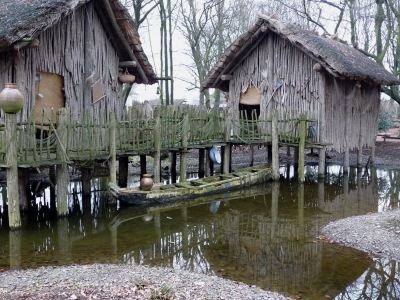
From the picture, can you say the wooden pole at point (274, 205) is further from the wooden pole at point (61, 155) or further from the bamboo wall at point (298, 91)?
the wooden pole at point (61, 155)

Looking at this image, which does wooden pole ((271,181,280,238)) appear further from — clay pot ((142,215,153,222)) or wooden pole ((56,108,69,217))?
wooden pole ((56,108,69,217))

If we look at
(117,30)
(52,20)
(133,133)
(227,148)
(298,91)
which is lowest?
(227,148)

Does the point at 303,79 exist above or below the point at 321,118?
above

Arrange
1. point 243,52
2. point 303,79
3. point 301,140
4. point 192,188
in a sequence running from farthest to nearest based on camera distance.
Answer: point 243,52
point 303,79
point 301,140
point 192,188

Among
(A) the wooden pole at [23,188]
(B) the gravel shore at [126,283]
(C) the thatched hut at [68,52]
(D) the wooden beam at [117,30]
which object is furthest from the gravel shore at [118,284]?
(D) the wooden beam at [117,30]

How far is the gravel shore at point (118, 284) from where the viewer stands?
4691 millimetres

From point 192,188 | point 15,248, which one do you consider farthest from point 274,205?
point 15,248

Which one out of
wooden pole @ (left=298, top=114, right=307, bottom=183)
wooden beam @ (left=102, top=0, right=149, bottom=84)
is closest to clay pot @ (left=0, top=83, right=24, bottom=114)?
wooden beam @ (left=102, top=0, right=149, bottom=84)

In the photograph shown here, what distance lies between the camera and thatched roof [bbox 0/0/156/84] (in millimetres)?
8516

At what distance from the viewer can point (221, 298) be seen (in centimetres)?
486

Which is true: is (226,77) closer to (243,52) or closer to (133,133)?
(243,52)

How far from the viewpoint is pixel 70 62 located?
10.8 meters

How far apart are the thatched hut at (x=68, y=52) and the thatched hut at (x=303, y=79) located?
439 cm

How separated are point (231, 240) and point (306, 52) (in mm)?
8399
